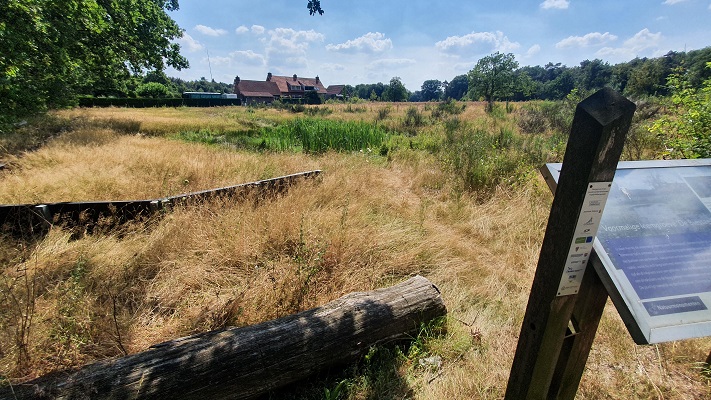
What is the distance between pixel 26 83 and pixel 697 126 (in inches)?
527

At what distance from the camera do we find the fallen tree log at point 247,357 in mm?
1700

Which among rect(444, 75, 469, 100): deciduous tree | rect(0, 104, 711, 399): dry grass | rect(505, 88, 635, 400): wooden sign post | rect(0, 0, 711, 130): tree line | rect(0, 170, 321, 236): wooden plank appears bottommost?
rect(0, 104, 711, 399): dry grass

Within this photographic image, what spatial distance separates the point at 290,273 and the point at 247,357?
1101 mm

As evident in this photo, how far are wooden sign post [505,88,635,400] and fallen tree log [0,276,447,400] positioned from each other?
1.09 meters

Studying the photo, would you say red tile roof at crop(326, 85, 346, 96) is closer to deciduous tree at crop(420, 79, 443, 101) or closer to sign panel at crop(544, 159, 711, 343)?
deciduous tree at crop(420, 79, 443, 101)

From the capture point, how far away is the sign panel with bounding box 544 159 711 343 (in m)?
1.17

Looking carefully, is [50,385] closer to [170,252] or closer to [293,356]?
[293,356]

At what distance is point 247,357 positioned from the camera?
77.5 inches

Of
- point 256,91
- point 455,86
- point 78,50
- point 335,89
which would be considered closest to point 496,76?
point 78,50

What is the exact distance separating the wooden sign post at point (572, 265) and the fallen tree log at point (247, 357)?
109 centimetres

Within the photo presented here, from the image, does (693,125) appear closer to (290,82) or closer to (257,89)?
(257,89)

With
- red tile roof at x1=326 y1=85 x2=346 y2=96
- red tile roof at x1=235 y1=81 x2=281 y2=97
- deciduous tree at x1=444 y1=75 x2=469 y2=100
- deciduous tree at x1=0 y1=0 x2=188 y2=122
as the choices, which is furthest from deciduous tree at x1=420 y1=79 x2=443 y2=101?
deciduous tree at x1=0 y1=0 x2=188 y2=122

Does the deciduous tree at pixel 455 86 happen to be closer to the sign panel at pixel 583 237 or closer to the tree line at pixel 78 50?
the tree line at pixel 78 50

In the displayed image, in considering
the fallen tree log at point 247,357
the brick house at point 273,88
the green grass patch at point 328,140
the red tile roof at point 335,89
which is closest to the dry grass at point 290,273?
the fallen tree log at point 247,357
